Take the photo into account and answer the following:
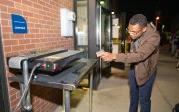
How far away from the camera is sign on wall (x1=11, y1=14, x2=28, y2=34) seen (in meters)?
1.89

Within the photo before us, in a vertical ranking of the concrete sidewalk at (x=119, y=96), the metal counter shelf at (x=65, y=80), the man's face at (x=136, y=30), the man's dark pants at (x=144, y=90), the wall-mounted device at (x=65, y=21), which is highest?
the wall-mounted device at (x=65, y=21)

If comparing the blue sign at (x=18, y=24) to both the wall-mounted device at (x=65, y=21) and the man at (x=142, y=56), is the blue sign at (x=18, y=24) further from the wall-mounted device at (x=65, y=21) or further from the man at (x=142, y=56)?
the wall-mounted device at (x=65, y=21)

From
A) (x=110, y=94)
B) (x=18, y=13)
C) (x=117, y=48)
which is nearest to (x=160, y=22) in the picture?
(x=117, y=48)

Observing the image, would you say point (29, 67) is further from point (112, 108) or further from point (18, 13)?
point (112, 108)

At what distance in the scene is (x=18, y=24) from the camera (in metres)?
1.95

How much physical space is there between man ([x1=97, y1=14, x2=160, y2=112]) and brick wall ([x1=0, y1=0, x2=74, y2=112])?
90cm

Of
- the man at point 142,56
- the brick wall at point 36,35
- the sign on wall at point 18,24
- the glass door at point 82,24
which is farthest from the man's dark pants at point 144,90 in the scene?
the glass door at point 82,24

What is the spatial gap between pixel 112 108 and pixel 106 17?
2.94 metres

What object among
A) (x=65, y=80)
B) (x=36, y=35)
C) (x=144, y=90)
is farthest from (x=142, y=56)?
(x=36, y=35)

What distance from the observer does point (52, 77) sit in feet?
5.66

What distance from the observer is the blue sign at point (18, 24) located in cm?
189

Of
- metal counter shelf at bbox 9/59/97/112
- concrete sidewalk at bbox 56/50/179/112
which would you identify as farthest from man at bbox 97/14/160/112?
concrete sidewalk at bbox 56/50/179/112

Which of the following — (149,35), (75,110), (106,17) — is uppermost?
(106,17)

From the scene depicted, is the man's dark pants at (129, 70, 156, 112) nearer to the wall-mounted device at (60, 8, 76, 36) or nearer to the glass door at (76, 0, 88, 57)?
the wall-mounted device at (60, 8, 76, 36)
